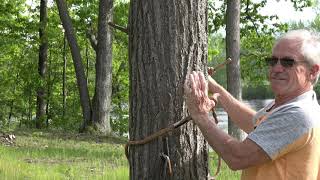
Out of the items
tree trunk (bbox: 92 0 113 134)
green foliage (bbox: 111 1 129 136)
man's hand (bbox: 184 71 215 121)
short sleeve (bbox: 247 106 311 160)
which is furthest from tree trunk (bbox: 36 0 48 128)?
short sleeve (bbox: 247 106 311 160)

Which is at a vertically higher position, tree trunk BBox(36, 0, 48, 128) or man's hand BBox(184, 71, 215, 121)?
tree trunk BBox(36, 0, 48, 128)

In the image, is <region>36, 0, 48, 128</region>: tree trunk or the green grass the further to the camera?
<region>36, 0, 48, 128</region>: tree trunk

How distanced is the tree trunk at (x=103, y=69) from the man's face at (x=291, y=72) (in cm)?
1401

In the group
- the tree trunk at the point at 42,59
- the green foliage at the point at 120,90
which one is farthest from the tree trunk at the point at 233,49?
the green foliage at the point at 120,90

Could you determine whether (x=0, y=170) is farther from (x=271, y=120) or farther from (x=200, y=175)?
(x=271, y=120)

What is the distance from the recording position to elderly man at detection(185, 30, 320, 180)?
9.62ft

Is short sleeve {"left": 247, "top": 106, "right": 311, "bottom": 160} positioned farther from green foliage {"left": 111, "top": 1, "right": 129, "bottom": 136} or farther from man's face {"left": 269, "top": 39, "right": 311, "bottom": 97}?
green foliage {"left": 111, "top": 1, "right": 129, "bottom": 136}

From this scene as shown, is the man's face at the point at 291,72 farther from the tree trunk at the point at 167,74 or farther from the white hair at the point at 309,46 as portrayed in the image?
the tree trunk at the point at 167,74

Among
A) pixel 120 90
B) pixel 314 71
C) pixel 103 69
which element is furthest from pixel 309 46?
pixel 120 90

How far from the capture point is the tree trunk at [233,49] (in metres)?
15.1

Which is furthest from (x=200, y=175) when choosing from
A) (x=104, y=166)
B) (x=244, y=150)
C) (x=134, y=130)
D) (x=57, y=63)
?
(x=57, y=63)

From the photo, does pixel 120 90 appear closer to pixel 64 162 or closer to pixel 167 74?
pixel 64 162

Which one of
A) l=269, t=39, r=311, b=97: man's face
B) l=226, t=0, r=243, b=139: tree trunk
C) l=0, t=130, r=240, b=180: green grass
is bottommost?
l=0, t=130, r=240, b=180: green grass

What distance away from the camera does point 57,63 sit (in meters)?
35.4
